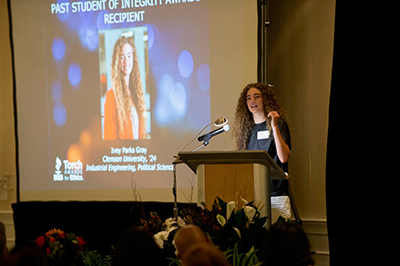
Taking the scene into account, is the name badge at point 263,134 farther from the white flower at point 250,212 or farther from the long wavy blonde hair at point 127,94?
the long wavy blonde hair at point 127,94

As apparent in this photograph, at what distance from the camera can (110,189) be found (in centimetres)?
441

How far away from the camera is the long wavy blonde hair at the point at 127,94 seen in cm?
435

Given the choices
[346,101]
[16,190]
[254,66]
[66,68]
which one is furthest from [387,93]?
[16,190]

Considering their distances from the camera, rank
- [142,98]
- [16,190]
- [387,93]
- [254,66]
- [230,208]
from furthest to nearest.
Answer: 1. [16,190]
2. [142,98]
3. [254,66]
4. [230,208]
5. [387,93]

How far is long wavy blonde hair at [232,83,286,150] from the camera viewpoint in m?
3.08

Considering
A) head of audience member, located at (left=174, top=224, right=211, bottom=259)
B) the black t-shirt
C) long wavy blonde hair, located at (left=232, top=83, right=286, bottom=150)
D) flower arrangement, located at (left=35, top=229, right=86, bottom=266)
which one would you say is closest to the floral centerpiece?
flower arrangement, located at (left=35, top=229, right=86, bottom=266)

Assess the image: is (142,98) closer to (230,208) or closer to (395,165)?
(230,208)

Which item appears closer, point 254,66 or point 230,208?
point 230,208

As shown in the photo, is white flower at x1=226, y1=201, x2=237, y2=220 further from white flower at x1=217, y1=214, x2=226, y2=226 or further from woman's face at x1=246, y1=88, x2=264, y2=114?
woman's face at x1=246, y1=88, x2=264, y2=114

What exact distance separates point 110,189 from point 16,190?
43.5 inches

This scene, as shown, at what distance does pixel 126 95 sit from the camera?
14.3ft

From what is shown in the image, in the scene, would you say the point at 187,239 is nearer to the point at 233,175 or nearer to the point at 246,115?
the point at 233,175

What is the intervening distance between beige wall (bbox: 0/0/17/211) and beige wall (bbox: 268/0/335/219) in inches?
114

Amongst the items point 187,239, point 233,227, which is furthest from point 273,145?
point 187,239
